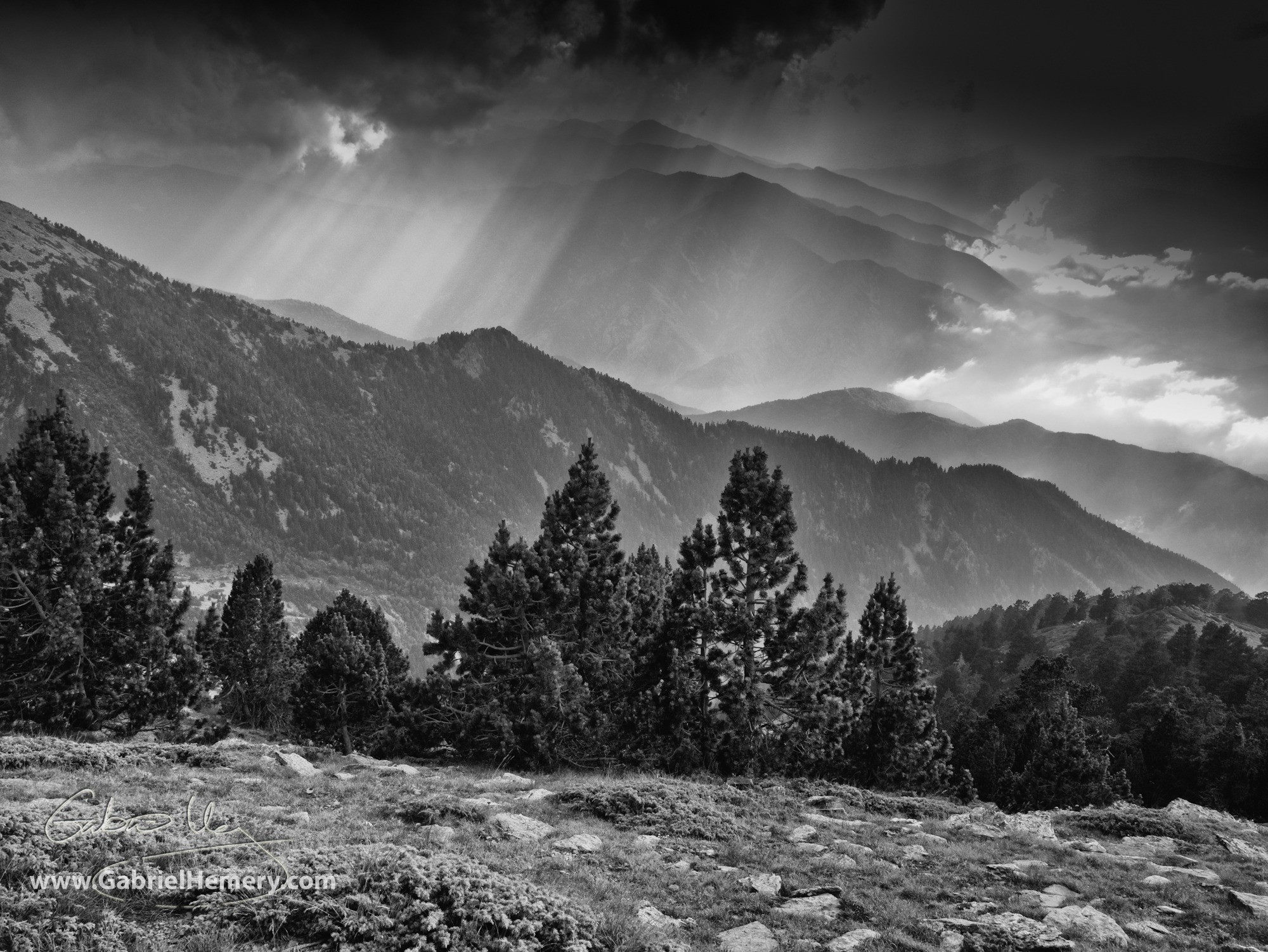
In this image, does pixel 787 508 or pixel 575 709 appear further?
pixel 787 508

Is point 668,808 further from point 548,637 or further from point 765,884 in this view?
point 548,637

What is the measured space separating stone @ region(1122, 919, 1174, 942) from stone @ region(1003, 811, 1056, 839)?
757cm

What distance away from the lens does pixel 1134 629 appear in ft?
488

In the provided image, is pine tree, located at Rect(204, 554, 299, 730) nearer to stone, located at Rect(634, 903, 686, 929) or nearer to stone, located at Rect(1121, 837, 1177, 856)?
stone, located at Rect(634, 903, 686, 929)

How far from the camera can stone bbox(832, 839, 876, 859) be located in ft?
48.0

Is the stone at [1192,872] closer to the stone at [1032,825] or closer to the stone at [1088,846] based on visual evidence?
the stone at [1088,846]

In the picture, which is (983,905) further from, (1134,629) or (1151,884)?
(1134,629)

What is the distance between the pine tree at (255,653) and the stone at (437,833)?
50.5 metres

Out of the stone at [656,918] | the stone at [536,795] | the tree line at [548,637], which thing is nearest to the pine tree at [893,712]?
the tree line at [548,637]

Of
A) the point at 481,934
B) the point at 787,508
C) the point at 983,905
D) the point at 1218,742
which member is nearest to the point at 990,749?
the point at 1218,742

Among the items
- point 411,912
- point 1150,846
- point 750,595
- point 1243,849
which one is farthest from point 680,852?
point 750,595

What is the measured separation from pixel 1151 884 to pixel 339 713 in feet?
143

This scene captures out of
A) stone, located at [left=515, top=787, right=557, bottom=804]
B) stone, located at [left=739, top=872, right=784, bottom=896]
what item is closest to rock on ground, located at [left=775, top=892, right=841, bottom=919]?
stone, located at [left=739, top=872, right=784, bottom=896]

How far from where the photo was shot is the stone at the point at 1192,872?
1481cm
